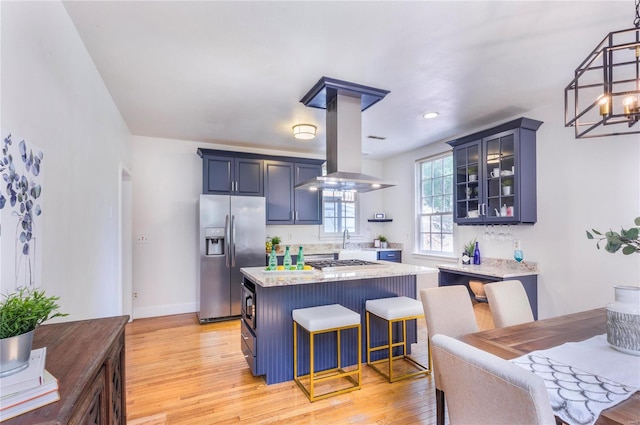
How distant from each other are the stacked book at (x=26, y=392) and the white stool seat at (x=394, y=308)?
2.25 m

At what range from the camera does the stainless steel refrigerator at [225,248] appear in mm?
4430

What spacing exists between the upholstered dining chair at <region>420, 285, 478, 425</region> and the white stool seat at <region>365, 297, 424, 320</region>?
599mm

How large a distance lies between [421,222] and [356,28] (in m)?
3.85

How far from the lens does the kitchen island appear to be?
106 inches

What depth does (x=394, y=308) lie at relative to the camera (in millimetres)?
2668

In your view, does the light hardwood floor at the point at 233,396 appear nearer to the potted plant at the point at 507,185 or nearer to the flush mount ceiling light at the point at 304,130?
the potted plant at the point at 507,185

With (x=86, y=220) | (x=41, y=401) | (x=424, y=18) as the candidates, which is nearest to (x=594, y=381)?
(x=41, y=401)

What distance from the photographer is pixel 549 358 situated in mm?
1396

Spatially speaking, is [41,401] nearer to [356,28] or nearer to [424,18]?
[356,28]

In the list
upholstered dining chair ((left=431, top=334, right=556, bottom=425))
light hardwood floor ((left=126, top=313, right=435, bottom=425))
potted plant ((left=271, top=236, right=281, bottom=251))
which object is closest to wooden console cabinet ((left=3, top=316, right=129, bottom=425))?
light hardwood floor ((left=126, top=313, right=435, bottom=425))

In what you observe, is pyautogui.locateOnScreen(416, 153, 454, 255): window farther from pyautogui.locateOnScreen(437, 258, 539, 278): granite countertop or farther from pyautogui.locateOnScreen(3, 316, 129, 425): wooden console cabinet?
pyautogui.locateOnScreen(3, 316, 129, 425): wooden console cabinet

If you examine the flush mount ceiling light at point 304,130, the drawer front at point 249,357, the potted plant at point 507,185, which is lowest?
the drawer front at point 249,357

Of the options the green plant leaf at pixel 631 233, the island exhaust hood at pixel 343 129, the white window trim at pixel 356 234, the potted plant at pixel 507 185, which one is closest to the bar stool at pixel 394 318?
the island exhaust hood at pixel 343 129

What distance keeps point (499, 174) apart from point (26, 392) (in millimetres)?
4144
